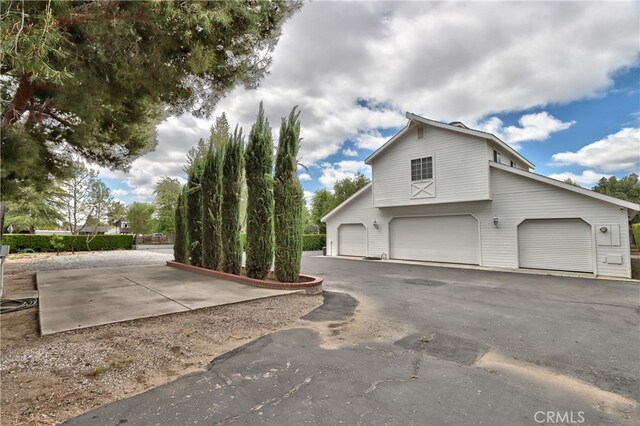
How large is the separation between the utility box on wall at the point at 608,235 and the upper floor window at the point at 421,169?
20.0 ft

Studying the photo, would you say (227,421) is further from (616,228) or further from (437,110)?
(437,110)

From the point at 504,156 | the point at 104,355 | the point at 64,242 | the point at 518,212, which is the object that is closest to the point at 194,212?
the point at 104,355

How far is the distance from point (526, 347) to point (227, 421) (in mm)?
3632

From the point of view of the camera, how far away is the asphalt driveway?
2301mm

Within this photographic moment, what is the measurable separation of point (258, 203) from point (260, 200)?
0.10 metres

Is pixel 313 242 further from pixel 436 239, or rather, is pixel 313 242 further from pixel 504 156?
pixel 504 156

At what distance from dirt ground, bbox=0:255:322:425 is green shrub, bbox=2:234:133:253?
19800 millimetres

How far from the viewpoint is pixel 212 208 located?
30.8 ft

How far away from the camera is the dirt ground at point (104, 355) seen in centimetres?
247

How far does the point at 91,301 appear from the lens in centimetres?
570

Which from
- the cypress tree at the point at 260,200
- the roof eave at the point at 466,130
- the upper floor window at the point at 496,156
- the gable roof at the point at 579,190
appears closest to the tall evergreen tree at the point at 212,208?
the cypress tree at the point at 260,200

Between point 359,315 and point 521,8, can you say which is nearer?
point 359,315

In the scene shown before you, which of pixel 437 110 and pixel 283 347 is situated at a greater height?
pixel 437 110

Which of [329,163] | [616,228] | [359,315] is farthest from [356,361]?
[329,163]
